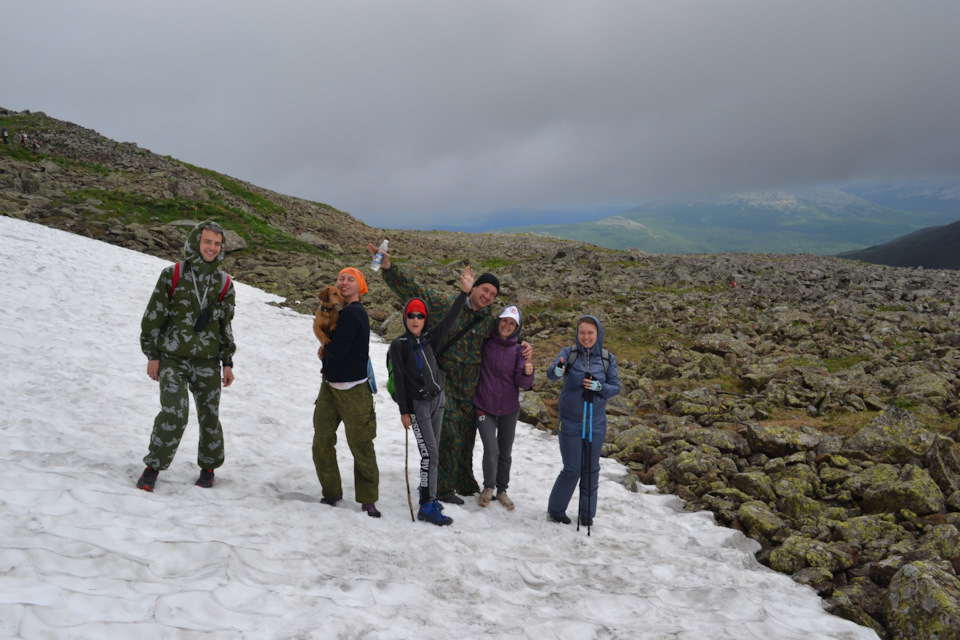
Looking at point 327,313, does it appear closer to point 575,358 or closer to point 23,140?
point 575,358

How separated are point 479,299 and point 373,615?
393 centimetres

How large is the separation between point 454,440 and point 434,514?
3.49ft

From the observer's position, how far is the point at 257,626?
13.2 feet

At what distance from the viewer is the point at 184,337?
6094 mm

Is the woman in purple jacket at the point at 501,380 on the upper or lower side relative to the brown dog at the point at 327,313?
lower

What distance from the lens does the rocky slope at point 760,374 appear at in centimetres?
644

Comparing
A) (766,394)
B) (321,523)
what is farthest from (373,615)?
(766,394)

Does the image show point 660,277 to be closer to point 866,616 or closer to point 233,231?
point 233,231

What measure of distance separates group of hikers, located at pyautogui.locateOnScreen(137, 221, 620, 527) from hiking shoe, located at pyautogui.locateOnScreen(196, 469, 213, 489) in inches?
1.0

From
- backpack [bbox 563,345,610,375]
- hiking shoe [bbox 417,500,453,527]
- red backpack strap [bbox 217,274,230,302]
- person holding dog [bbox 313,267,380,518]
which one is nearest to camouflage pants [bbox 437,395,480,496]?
hiking shoe [bbox 417,500,453,527]

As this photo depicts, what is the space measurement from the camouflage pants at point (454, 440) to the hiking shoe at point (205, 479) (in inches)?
117

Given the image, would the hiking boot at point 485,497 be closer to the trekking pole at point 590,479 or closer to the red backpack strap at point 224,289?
the trekking pole at point 590,479

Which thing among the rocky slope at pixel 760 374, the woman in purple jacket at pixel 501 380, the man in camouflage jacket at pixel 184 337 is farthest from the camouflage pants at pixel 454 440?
the rocky slope at pixel 760 374

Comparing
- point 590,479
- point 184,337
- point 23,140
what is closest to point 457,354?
point 590,479
